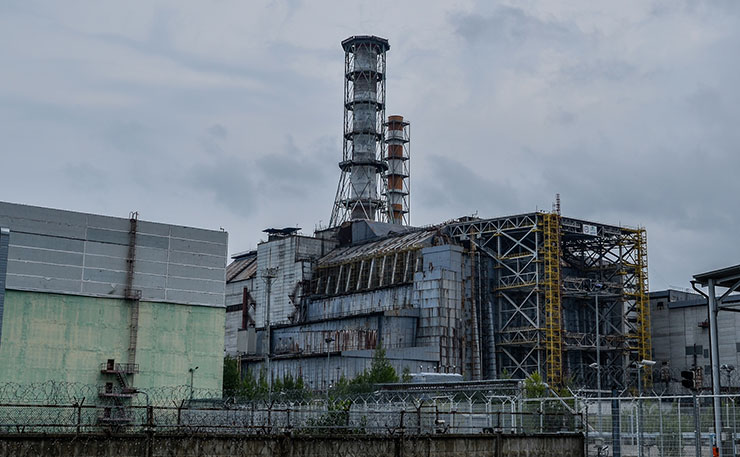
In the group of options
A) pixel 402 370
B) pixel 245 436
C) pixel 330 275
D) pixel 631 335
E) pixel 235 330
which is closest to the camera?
pixel 245 436

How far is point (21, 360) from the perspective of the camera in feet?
199

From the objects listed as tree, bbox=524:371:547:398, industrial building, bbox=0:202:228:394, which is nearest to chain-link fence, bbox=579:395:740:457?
tree, bbox=524:371:547:398

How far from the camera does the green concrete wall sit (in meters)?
61.0

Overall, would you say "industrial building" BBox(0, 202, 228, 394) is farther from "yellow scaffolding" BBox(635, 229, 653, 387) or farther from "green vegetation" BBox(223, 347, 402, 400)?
"yellow scaffolding" BBox(635, 229, 653, 387)

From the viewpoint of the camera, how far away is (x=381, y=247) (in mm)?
105625

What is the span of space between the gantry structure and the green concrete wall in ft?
113

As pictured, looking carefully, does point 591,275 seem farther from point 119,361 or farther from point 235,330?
point 119,361

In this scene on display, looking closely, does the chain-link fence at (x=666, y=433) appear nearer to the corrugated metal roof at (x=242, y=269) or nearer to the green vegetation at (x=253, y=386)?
the green vegetation at (x=253, y=386)

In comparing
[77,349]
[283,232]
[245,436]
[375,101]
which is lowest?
[245,436]

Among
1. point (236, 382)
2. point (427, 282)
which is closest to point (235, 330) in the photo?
point (236, 382)

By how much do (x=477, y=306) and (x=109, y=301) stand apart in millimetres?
41952

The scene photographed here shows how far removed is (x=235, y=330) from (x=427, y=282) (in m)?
32.7

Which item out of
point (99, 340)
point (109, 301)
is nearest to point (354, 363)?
point (109, 301)

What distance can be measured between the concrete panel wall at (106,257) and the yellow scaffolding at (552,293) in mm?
34745
